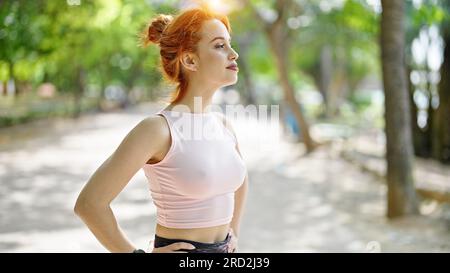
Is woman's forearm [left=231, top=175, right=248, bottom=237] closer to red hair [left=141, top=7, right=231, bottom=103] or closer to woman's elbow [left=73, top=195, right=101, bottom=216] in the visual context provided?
red hair [left=141, top=7, right=231, bottom=103]

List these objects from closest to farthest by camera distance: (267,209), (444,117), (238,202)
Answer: (238,202) < (267,209) < (444,117)

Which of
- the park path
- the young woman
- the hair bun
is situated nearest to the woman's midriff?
the young woman

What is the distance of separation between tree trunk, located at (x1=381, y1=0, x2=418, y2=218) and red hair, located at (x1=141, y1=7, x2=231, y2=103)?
545cm

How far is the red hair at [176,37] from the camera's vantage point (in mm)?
1706

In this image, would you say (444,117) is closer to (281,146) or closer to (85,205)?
(281,146)

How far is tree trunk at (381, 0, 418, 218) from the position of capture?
6793 millimetres

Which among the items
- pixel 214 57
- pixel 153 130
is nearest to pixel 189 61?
pixel 214 57

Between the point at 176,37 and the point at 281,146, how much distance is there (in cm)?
1591

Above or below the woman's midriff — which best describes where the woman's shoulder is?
above

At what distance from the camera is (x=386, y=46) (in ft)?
22.5

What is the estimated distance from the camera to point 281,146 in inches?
689
